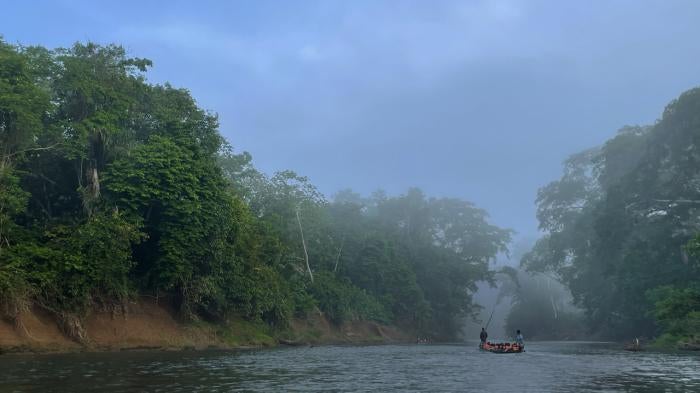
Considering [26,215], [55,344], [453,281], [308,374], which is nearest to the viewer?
[308,374]

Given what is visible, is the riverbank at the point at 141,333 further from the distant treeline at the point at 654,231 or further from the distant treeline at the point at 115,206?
the distant treeline at the point at 654,231

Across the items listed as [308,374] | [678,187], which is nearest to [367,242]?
[678,187]

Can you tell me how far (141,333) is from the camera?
4078 cm

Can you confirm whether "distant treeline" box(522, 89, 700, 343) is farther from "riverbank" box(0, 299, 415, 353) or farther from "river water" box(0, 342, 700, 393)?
"riverbank" box(0, 299, 415, 353)

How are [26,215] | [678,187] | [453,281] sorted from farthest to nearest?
[453,281]
[678,187]
[26,215]

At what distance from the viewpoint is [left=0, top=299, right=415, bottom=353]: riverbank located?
33416 millimetres

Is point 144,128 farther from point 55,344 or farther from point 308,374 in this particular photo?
point 308,374

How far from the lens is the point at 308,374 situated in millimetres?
22891

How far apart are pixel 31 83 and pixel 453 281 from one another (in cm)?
7043

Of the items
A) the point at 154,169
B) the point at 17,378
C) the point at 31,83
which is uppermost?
the point at 31,83

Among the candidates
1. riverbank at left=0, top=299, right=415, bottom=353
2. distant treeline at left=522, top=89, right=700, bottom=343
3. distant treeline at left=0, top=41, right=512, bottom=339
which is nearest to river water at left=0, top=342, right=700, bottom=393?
riverbank at left=0, top=299, right=415, bottom=353

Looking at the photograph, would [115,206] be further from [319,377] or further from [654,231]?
[654,231]

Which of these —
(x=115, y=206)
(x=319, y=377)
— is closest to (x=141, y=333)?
(x=115, y=206)

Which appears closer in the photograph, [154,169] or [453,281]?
[154,169]
